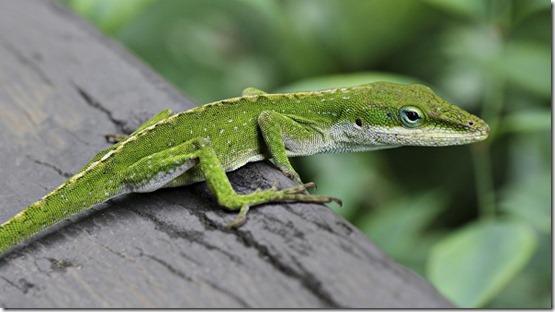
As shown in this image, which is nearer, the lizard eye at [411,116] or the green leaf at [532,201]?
the lizard eye at [411,116]

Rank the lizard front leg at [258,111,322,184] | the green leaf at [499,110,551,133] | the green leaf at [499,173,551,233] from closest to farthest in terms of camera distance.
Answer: the lizard front leg at [258,111,322,184] → the green leaf at [499,110,551,133] → the green leaf at [499,173,551,233]

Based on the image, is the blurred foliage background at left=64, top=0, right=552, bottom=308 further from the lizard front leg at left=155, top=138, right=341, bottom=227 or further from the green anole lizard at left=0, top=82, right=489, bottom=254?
the lizard front leg at left=155, top=138, right=341, bottom=227

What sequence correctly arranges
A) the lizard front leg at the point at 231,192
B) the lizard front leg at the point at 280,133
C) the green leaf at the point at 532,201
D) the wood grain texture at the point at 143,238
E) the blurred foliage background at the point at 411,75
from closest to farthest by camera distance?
the wood grain texture at the point at 143,238 < the lizard front leg at the point at 231,192 < the lizard front leg at the point at 280,133 < the green leaf at the point at 532,201 < the blurred foliage background at the point at 411,75

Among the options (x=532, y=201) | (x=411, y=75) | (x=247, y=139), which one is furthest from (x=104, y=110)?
(x=411, y=75)

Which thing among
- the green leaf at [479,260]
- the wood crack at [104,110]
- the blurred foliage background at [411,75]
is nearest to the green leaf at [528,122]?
the blurred foliage background at [411,75]

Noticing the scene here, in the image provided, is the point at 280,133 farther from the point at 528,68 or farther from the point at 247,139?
the point at 528,68

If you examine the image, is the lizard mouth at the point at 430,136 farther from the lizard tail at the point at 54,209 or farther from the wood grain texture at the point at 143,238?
the lizard tail at the point at 54,209

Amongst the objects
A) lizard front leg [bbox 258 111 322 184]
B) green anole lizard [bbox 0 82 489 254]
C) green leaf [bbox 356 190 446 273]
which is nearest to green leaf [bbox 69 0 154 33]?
green anole lizard [bbox 0 82 489 254]
